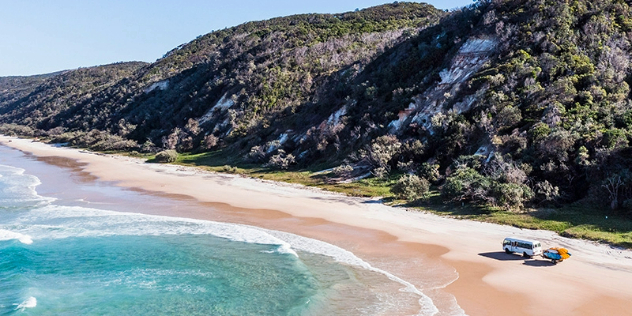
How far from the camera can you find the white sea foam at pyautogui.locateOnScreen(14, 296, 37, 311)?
1439 cm

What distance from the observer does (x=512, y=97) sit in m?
34.5

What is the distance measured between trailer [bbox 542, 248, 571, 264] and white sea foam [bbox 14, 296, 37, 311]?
19942 millimetres

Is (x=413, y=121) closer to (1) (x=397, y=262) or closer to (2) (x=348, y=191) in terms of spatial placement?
(2) (x=348, y=191)

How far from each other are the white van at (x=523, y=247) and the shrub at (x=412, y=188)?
10.0 meters

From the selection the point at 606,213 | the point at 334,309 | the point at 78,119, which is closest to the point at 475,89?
the point at 606,213

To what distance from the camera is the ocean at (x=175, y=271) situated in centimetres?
1430

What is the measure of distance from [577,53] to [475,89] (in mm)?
9415

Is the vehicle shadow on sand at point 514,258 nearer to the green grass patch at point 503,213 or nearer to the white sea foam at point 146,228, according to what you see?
the green grass patch at point 503,213

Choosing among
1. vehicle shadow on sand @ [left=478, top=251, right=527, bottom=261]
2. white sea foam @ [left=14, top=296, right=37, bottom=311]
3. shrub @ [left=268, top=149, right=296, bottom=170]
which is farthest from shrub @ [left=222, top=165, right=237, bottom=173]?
vehicle shadow on sand @ [left=478, top=251, right=527, bottom=261]

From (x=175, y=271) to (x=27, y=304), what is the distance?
5.21 metres

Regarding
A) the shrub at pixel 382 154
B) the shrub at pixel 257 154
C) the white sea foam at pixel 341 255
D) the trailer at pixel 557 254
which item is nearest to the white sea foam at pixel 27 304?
the white sea foam at pixel 341 255

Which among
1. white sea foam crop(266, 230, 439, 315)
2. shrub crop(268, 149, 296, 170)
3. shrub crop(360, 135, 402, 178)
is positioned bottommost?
white sea foam crop(266, 230, 439, 315)

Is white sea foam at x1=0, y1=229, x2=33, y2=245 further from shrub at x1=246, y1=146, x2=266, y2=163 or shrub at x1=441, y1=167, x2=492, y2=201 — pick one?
shrub at x1=246, y1=146, x2=266, y2=163

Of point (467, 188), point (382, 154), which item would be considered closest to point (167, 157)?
point (382, 154)
